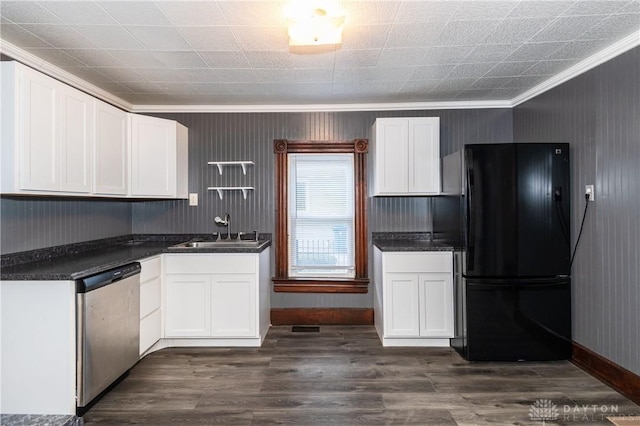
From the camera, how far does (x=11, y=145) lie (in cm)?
209

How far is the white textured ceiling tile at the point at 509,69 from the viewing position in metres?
2.84

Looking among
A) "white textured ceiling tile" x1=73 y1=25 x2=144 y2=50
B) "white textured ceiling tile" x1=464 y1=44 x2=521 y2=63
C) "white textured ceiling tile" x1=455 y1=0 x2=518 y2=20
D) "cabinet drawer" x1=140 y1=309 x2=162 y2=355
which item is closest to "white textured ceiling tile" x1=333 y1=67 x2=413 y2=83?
"white textured ceiling tile" x1=464 y1=44 x2=521 y2=63

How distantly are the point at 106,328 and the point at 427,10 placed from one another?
2669 mm

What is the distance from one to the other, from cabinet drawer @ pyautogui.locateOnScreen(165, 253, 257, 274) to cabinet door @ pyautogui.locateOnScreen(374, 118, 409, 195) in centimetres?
138

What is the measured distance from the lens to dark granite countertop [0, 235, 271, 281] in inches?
84.0

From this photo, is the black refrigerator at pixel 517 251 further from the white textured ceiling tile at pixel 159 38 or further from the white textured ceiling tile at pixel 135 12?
the white textured ceiling tile at pixel 135 12

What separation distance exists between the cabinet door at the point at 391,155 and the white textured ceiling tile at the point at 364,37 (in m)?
1.09

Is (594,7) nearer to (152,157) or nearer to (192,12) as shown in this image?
(192,12)

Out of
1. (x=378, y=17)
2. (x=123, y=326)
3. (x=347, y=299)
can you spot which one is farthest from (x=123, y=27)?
(x=347, y=299)

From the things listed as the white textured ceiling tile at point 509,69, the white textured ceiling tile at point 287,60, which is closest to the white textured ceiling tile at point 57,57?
the white textured ceiling tile at point 287,60

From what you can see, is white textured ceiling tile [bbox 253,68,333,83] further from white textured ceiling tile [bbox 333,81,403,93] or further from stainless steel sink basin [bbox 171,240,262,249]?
stainless steel sink basin [bbox 171,240,262,249]

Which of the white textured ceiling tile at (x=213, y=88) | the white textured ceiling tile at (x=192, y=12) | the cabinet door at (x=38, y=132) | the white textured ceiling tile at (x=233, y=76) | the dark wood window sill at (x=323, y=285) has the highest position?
the white textured ceiling tile at (x=213, y=88)

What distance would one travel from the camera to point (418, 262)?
10.6 feet

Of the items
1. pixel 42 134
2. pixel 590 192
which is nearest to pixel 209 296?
pixel 42 134
